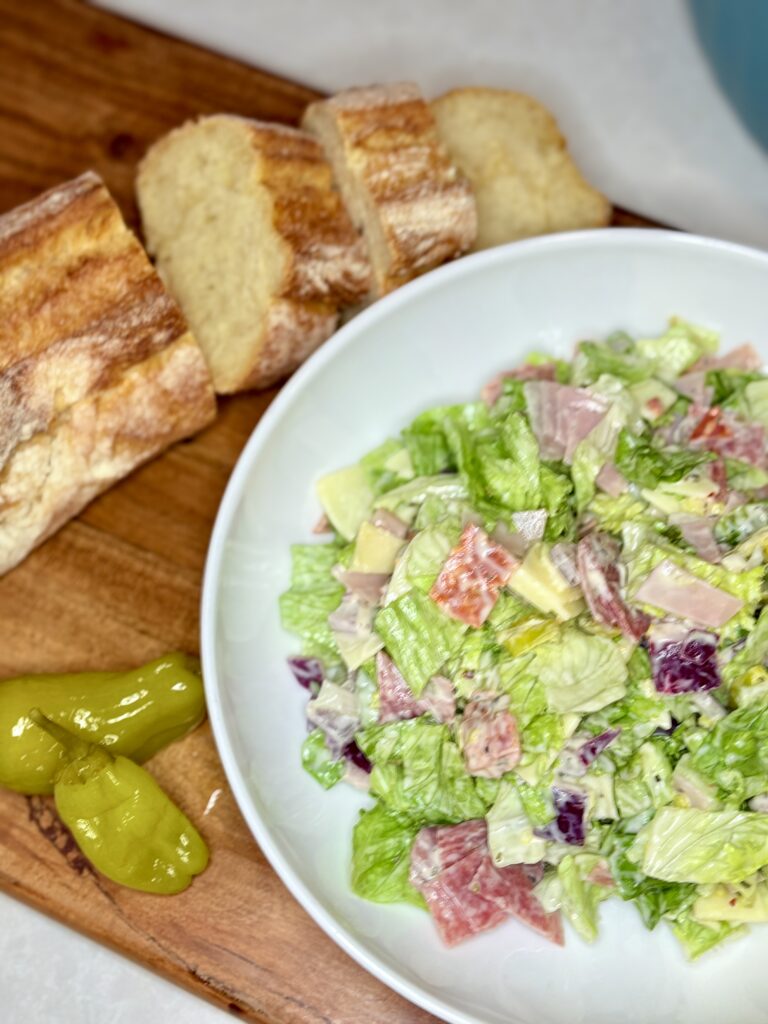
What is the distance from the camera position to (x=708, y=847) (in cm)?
230

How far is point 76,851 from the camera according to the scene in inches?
101

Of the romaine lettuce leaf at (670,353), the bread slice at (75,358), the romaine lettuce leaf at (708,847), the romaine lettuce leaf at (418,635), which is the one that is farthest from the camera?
the romaine lettuce leaf at (670,353)

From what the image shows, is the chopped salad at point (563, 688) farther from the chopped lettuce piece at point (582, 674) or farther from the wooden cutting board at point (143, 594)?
the wooden cutting board at point (143, 594)

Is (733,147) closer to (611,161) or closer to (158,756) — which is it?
(611,161)

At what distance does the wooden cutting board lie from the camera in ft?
8.11

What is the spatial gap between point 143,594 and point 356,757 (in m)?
0.65

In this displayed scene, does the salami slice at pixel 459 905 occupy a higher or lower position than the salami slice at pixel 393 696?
lower

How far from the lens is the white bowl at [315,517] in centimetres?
235

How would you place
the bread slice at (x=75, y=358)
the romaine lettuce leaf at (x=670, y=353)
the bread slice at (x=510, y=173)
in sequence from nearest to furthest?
the bread slice at (x=75, y=358) → the romaine lettuce leaf at (x=670, y=353) → the bread slice at (x=510, y=173)

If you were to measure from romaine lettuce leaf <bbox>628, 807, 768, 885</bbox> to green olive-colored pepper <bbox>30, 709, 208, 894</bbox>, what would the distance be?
941 millimetres

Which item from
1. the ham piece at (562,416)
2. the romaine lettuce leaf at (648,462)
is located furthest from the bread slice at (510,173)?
the romaine lettuce leaf at (648,462)

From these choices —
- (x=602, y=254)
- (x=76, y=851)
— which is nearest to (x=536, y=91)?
(x=602, y=254)

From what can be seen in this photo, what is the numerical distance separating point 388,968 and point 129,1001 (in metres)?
0.63

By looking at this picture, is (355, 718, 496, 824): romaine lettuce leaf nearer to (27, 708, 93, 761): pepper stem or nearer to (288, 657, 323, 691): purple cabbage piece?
(288, 657, 323, 691): purple cabbage piece
